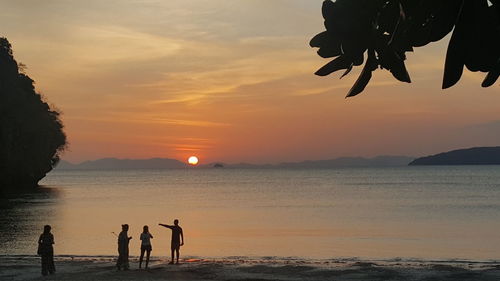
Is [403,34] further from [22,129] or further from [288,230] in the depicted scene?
[22,129]

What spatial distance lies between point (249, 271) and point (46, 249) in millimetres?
7453

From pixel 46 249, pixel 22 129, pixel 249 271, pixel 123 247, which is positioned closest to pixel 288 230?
pixel 249 271

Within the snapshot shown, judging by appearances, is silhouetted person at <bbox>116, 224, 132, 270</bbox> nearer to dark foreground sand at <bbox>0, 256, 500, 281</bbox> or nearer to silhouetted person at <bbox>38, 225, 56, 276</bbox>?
dark foreground sand at <bbox>0, 256, 500, 281</bbox>

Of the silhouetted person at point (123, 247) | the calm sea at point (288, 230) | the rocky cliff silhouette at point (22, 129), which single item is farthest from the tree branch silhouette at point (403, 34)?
the rocky cliff silhouette at point (22, 129)

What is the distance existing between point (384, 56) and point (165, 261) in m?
25.2

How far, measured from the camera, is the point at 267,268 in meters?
25.5

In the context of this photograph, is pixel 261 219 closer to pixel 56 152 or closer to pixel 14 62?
pixel 14 62

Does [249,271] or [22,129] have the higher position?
[22,129]

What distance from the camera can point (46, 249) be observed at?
70.8 ft

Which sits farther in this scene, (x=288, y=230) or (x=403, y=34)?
(x=288, y=230)

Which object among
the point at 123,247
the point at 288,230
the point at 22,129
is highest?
the point at 22,129

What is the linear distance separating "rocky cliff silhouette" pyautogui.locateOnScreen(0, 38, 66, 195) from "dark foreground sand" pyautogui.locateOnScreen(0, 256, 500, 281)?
196 feet

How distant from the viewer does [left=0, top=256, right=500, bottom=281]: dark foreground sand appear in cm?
2238

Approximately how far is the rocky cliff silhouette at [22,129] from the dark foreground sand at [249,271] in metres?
59.7
